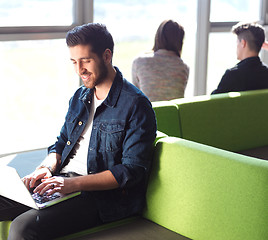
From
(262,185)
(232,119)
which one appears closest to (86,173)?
(262,185)

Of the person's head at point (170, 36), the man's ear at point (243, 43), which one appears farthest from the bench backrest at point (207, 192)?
the man's ear at point (243, 43)

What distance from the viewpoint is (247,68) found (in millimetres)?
3801

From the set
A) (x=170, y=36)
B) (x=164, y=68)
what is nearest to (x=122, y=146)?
(x=164, y=68)

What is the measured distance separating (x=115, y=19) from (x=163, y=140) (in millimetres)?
2923

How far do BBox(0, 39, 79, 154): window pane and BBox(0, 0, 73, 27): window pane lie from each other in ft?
0.60

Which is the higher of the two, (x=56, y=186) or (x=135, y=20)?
(x=135, y=20)

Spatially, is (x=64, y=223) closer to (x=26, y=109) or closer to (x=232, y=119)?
(x=232, y=119)

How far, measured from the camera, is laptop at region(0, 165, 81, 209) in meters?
2.10

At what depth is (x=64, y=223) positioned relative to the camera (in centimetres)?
223

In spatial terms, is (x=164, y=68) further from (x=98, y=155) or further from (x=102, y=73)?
(x=98, y=155)

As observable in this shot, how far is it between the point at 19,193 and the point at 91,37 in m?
0.76

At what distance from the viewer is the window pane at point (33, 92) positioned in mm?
4660

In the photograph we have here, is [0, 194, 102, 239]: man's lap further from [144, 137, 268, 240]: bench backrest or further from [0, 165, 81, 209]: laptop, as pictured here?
[144, 137, 268, 240]: bench backrest

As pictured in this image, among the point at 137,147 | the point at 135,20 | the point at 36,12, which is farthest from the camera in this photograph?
the point at 135,20
